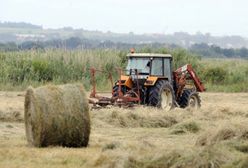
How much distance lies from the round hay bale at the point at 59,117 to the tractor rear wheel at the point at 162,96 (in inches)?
314

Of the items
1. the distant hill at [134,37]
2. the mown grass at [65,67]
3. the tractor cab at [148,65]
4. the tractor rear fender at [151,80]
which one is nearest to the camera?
the tractor rear fender at [151,80]

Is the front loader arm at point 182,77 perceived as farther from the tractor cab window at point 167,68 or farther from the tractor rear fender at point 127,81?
the tractor rear fender at point 127,81

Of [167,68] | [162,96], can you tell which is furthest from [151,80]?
[167,68]

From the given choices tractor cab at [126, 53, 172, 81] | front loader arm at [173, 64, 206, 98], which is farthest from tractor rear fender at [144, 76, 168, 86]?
front loader arm at [173, 64, 206, 98]

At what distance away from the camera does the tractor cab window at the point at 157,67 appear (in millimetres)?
22078

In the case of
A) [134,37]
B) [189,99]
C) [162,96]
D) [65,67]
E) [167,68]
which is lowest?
[134,37]

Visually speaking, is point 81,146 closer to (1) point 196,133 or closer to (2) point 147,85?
(1) point 196,133

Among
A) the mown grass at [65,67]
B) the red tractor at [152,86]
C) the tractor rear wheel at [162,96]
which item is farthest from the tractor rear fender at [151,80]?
the mown grass at [65,67]

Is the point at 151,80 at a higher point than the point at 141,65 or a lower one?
lower

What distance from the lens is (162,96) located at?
21.8 m

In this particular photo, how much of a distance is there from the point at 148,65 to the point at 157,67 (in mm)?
303

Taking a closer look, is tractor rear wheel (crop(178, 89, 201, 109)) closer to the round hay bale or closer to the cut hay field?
the cut hay field

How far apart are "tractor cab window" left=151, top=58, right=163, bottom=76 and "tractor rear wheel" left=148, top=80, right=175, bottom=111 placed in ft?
1.63

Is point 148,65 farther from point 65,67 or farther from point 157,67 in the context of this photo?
point 65,67
